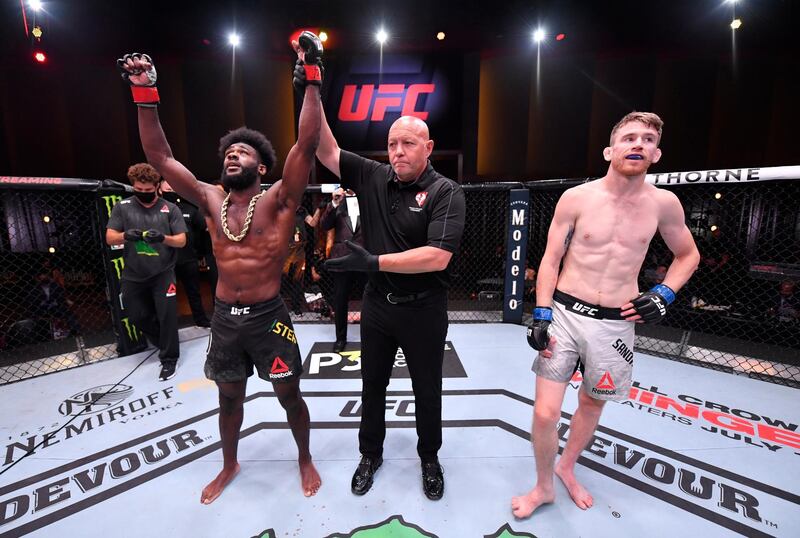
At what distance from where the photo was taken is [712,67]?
243 inches

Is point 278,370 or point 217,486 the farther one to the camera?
point 217,486

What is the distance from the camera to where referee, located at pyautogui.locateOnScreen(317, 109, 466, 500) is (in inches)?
61.6

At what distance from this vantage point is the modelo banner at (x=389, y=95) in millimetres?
6844

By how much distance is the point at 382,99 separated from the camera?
7.01 meters

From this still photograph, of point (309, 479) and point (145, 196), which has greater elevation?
point (145, 196)

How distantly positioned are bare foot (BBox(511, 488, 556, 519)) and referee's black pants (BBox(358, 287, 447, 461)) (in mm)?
442

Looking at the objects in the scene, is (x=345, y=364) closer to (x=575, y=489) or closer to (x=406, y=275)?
(x=406, y=275)

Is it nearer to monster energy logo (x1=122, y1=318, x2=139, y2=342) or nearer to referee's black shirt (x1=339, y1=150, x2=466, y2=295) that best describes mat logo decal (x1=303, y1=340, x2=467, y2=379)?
referee's black shirt (x1=339, y1=150, x2=466, y2=295)

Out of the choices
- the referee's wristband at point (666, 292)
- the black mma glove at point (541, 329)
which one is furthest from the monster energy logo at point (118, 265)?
the referee's wristband at point (666, 292)

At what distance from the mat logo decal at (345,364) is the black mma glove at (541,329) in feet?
4.80

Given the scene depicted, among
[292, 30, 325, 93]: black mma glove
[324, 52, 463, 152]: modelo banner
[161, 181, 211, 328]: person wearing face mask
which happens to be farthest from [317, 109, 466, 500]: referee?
[324, 52, 463, 152]: modelo banner

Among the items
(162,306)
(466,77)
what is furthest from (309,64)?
(466,77)

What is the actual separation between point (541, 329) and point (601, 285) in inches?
13.5

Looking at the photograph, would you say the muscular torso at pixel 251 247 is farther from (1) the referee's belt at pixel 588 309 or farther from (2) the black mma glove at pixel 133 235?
(2) the black mma glove at pixel 133 235
